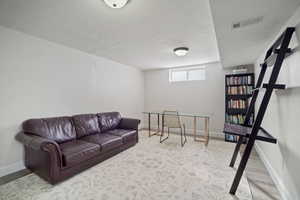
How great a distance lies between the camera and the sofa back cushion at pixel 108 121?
3.37 m

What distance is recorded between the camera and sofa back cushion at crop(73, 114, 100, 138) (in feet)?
9.37

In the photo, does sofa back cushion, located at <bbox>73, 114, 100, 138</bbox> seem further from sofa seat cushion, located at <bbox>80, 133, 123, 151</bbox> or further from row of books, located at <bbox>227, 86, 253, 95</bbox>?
row of books, located at <bbox>227, 86, 253, 95</bbox>

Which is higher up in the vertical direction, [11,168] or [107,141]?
[107,141]

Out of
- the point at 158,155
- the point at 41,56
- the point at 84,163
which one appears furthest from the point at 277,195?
the point at 41,56

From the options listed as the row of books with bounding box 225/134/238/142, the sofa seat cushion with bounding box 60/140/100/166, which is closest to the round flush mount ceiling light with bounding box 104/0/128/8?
the sofa seat cushion with bounding box 60/140/100/166

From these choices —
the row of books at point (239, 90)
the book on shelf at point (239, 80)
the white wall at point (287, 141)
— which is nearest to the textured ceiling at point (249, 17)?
the white wall at point (287, 141)

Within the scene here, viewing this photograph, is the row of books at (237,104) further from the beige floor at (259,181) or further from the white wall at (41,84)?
the white wall at (41,84)

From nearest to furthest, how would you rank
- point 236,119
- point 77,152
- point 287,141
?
point 287,141
point 77,152
point 236,119

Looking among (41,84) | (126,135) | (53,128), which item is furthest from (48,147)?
(126,135)

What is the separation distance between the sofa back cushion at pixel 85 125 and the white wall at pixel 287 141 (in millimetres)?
3308

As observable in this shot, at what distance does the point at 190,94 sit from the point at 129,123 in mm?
2377

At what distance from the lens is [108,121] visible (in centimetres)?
352

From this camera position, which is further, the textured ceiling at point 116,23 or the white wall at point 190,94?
the white wall at point 190,94

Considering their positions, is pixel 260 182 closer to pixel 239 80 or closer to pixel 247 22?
pixel 247 22
